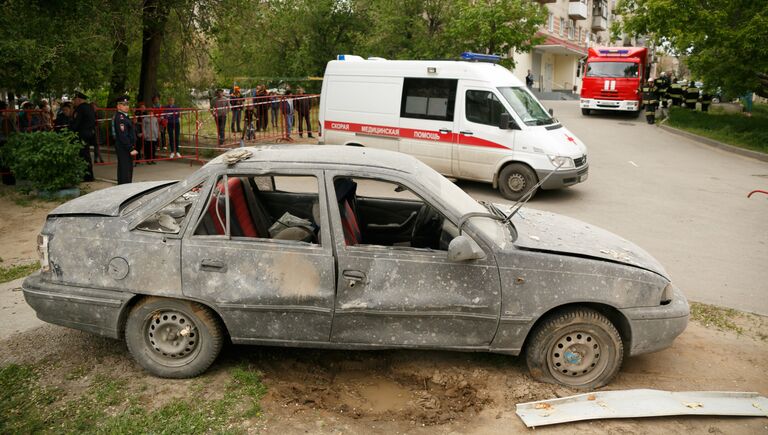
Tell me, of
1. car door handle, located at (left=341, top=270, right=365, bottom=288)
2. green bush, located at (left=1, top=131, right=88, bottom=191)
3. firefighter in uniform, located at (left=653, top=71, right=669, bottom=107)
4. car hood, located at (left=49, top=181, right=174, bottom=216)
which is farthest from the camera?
firefighter in uniform, located at (left=653, top=71, right=669, bottom=107)

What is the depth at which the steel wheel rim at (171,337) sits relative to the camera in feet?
14.1

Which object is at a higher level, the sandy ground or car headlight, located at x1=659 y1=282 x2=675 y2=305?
car headlight, located at x1=659 y1=282 x2=675 y2=305

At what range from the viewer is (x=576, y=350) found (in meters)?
4.31

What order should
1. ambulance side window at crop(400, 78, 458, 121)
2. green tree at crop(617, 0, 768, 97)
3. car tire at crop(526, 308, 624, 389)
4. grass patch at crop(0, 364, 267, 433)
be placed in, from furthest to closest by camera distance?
green tree at crop(617, 0, 768, 97) → ambulance side window at crop(400, 78, 458, 121) → car tire at crop(526, 308, 624, 389) → grass patch at crop(0, 364, 267, 433)

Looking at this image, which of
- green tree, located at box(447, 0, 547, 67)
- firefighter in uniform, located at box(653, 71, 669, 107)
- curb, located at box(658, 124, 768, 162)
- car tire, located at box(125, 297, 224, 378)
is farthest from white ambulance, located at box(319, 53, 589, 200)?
firefighter in uniform, located at box(653, 71, 669, 107)

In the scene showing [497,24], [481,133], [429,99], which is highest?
[497,24]

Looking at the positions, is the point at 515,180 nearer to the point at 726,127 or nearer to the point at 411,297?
the point at 411,297

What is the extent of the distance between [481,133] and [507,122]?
1.76 ft

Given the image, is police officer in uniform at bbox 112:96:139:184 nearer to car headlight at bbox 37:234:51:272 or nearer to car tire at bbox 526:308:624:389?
car headlight at bbox 37:234:51:272

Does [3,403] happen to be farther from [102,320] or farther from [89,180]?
[89,180]

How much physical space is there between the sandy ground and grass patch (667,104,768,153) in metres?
15.0

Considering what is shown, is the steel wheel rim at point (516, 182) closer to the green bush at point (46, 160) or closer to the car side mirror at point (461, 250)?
the car side mirror at point (461, 250)

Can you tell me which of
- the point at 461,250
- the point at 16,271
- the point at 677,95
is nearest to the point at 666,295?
the point at 461,250

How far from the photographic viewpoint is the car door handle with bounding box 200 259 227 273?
Answer: 4156mm
